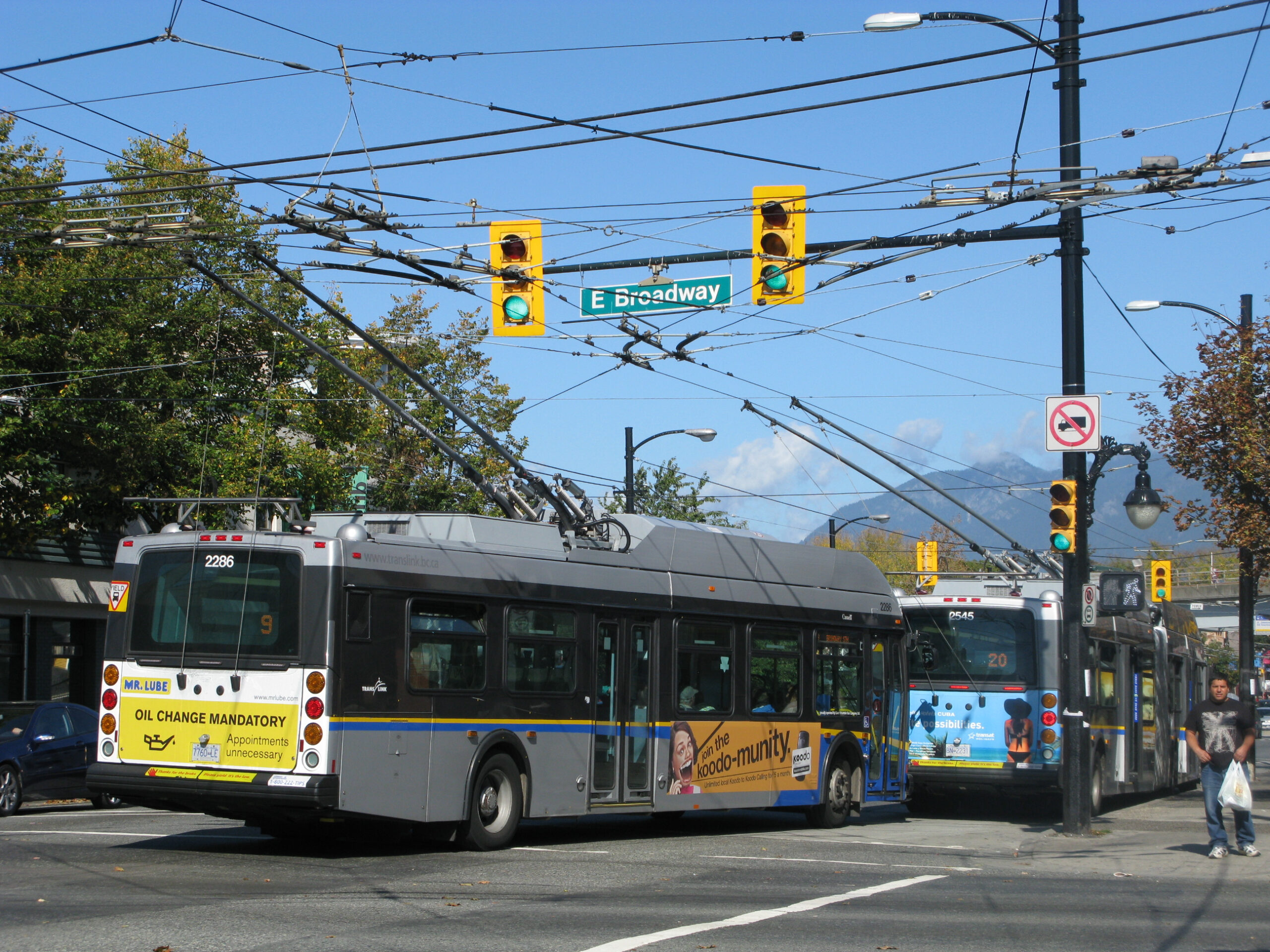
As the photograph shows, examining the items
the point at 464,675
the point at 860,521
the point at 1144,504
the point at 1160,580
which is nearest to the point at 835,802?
the point at 464,675

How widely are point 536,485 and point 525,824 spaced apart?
414cm

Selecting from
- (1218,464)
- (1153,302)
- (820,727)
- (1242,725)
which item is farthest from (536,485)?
(1153,302)

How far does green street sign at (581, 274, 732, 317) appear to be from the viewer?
56.1 feet

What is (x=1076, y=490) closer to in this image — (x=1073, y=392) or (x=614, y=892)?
(x=1073, y=392)

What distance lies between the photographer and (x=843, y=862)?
42.7 ft

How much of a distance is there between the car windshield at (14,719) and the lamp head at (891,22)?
43.0 ft

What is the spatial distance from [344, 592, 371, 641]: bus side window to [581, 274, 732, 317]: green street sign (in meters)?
6.26

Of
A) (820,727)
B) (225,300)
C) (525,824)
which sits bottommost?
(525,824)

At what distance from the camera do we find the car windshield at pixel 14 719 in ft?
59.2

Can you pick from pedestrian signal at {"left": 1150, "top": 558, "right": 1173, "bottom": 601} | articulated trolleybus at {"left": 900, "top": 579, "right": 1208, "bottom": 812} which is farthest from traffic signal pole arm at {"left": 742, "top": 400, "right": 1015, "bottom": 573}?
pedestrian signal at {"left": 1150, "top": 558, "right": 1173, "bottom": 601}

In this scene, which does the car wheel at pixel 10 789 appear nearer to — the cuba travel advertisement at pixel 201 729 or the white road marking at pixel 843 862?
the cuba travel advertisement at pixel 201 729

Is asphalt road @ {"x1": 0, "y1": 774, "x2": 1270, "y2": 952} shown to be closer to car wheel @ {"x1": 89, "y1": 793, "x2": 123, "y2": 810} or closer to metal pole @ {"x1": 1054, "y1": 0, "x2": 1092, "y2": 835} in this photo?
metal pole @ {"x1": 1054, "y1": 0, "x2": 1092, "y2": 835}

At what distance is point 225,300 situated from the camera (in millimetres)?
26953

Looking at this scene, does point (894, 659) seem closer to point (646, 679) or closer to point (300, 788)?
point (646, 679)
